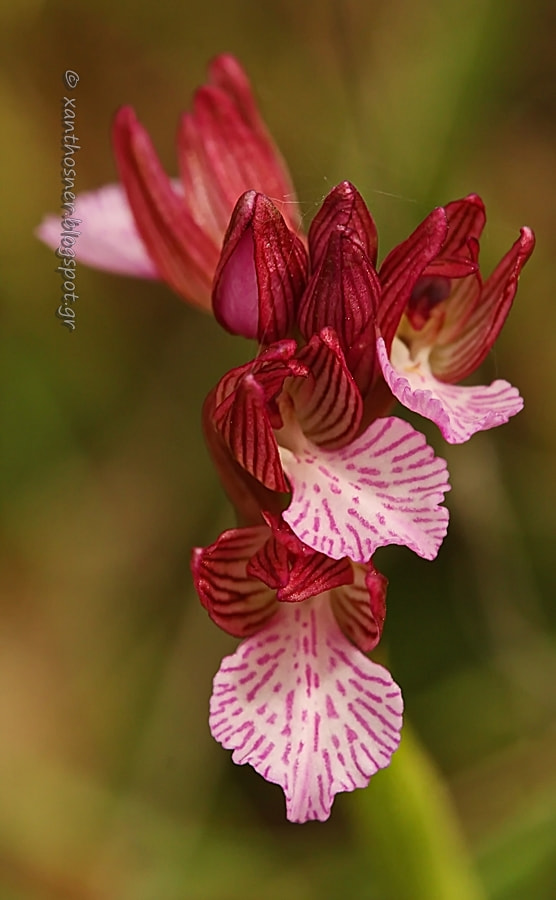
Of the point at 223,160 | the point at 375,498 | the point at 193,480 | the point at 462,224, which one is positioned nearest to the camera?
the point at 375,498

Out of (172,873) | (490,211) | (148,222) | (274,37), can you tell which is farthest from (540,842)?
(274,37)

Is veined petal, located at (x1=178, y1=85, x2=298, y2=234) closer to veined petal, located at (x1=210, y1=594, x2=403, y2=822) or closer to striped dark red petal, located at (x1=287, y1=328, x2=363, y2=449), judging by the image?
striped dark red petal, located at (x1=287, y1=328, x2=363, y2=449)

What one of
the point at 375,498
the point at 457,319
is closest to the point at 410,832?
the point at 375,498

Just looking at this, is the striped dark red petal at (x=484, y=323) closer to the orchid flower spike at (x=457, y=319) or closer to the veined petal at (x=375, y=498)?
the orchid flower spike at (x=457, y=319)

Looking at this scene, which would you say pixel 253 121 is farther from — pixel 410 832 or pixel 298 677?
pixel 410 832

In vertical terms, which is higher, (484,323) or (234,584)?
(484,323)

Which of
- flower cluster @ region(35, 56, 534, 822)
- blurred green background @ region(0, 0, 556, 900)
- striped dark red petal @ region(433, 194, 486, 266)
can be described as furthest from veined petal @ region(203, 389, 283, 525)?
blurred green background @ region(0, 0, 556, 900)
